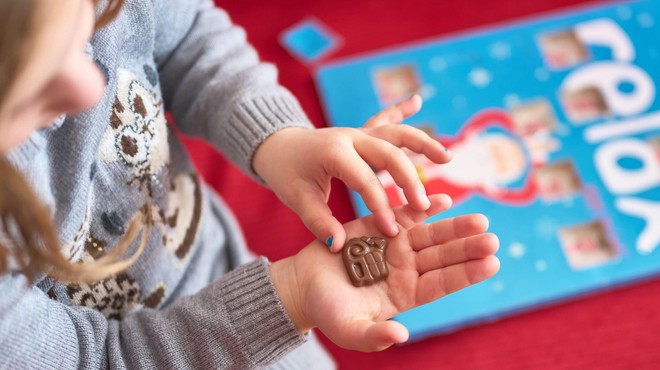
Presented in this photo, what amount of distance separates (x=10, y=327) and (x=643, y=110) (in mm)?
901

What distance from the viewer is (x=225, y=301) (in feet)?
1.75

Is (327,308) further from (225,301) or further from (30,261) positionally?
(30,261)

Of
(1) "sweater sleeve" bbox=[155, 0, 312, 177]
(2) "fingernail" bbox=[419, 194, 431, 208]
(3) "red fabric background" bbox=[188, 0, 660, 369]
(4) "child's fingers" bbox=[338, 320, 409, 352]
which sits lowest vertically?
(3) "red fabric background" bbox=[188, 0, 660, 369]

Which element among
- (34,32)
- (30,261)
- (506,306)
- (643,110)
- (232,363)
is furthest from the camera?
(643,110)

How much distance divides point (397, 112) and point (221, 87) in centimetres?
18

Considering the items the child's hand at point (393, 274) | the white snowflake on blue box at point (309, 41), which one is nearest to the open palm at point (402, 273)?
the child's hand at point (393, 274)

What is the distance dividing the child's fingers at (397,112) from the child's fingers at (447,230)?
0.12 metres

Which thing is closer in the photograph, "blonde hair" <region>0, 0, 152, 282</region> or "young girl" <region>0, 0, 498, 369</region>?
"blonde hair" <region>0, 0, 152, 282</region>

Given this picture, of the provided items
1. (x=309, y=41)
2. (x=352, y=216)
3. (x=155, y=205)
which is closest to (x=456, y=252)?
(x=155, y=205)

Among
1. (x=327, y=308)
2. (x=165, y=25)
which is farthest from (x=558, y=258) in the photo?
(x=165, y=25)

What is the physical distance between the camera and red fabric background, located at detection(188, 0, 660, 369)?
0.84 meters

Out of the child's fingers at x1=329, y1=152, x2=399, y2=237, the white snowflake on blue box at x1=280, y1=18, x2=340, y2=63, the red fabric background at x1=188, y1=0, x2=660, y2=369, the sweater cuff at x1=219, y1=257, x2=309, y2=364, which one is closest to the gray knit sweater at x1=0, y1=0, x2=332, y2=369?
the sweater cuff at x1=219, y1=257, x2=309, y2=364

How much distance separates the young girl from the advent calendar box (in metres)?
0.32

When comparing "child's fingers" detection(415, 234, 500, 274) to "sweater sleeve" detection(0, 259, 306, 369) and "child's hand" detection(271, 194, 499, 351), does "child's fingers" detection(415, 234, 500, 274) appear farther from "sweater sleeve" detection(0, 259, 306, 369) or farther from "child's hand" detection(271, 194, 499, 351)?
"sweater sleeve" detection(0, 259, 306, 369)
